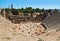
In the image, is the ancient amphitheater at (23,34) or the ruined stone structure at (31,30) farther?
the ruined stone structure at (31,30)

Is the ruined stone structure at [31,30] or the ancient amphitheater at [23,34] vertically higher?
the ancient amphitheater at [23,34]

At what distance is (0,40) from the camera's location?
43.3 feet

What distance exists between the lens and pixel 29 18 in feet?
211

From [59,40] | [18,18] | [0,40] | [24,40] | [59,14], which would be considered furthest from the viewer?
[18,18]

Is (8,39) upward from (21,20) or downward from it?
upward

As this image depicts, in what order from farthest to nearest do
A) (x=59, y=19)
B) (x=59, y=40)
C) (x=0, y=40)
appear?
1. (x=59, y=19)
2. (x=59, y=40)
3. (x=0, y=40)

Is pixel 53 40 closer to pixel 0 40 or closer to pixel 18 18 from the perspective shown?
pixel 0 40

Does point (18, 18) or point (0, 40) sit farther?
point (18, 18)

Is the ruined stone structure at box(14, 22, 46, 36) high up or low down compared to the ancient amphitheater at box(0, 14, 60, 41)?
down

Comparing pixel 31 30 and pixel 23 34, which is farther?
pixel 31 30

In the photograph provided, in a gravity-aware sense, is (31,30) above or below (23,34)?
below

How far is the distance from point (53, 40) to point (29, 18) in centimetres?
4749

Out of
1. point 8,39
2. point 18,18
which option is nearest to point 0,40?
point 8,39

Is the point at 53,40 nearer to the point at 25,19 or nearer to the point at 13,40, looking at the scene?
the point at 13,40
